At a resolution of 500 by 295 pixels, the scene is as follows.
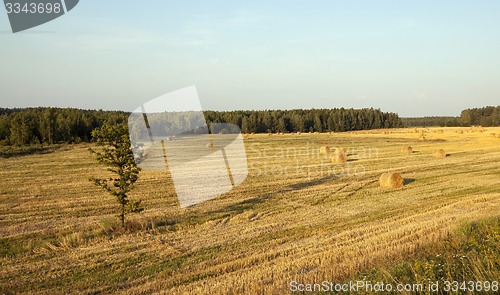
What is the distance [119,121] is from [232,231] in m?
61.1

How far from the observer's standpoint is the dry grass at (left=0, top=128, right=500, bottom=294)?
9.07 m

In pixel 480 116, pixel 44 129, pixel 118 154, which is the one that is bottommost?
pixel 118 154

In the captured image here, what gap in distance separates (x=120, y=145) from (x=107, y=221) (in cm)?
278

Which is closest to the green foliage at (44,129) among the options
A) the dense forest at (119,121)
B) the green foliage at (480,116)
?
the dense forest at (119,121)

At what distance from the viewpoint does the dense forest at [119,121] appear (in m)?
67.0

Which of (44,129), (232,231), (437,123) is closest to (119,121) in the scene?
(44,129)

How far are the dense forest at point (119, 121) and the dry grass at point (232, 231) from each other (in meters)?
42.2

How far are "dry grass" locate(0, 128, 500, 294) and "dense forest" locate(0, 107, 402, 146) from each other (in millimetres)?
42221

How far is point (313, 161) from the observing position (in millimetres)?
34219

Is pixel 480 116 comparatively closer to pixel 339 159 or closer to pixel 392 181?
pixel 339 159

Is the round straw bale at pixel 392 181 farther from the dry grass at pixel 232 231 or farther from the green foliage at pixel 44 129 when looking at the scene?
the green foliage at pixel 44 129

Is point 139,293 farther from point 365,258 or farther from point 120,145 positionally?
point 120,145

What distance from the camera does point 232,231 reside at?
1337cm

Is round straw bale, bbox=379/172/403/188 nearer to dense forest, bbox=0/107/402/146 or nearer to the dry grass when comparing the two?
the dry grass
